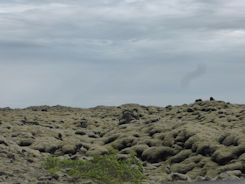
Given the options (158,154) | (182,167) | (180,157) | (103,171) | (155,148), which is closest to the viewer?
(103,171)

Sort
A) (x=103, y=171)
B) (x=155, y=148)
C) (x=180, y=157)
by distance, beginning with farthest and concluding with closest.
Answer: (x=155, y=148) → (x=180, y=157) → (x=103, y=171)

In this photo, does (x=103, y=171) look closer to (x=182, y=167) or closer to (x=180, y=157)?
(x=182, y=167)

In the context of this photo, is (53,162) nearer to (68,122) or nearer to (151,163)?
(151,163)

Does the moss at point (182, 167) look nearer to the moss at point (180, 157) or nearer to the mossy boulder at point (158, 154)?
the moss at point (180, 157)

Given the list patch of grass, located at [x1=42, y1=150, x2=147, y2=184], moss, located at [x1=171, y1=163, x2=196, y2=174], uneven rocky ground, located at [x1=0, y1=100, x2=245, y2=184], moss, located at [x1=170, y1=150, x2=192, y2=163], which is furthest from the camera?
moss, located at [x1=170, y1=150, x2=192, y2=163]

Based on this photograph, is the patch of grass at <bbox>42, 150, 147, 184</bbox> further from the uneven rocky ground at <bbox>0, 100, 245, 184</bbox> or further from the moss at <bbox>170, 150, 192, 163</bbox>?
the moss at <bbox>170, 150, 192, 163</bbox>

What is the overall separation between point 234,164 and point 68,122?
57.3 meters

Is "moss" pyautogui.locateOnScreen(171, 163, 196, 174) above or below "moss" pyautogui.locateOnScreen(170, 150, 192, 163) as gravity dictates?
below

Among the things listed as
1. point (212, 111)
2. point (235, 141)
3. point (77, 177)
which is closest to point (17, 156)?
point (77, 177)

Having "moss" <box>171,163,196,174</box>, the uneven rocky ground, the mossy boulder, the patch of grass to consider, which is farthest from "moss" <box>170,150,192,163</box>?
the patch of grass

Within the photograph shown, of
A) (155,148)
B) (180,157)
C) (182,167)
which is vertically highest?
(155,148)

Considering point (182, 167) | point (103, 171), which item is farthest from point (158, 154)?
point (103, 171)

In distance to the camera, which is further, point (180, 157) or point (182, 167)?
point (180, 157)

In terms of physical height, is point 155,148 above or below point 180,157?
above
